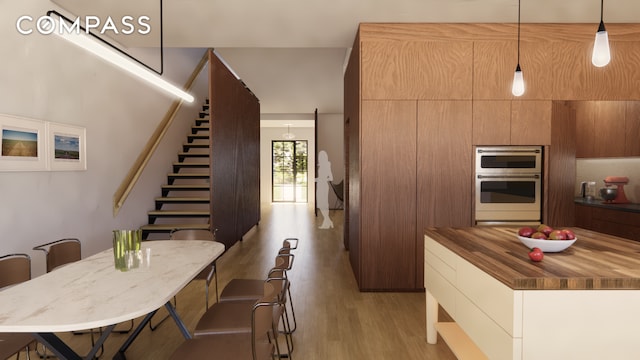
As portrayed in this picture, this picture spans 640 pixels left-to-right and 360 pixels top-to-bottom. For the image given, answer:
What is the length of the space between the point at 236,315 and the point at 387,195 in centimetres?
229

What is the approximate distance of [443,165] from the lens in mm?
4039

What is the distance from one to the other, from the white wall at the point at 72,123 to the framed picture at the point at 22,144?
0.24 feet

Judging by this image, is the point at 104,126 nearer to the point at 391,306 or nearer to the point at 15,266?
the point at 15,266

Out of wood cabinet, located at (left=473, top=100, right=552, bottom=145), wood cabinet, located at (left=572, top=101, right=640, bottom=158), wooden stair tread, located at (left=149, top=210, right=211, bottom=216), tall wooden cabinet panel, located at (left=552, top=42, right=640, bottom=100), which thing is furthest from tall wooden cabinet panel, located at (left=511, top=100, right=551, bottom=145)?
wooden stair tread, located at (left=149, top=210, right=211, bottom=216)

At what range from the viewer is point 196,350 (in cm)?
183

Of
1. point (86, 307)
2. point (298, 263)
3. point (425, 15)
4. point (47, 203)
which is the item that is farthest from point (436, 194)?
point (47, 203)

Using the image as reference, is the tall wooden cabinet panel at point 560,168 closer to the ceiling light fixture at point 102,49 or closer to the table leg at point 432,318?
the table leg at point 432,318

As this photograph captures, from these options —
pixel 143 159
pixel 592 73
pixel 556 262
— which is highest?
pixel 592 73

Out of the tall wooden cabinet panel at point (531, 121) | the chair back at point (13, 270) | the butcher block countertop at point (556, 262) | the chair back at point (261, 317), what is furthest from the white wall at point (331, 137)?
the chair back at point (261, 317)

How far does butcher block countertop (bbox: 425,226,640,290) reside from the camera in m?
1.55

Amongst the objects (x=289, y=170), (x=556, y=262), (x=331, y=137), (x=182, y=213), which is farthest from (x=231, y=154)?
(x=289, y=170)

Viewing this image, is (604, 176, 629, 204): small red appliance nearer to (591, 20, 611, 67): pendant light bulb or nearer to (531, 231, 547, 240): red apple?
(591, 20, 611, 67): pendant light bulb

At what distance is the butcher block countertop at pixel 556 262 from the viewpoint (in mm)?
1549

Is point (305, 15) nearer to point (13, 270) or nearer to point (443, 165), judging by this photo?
point (443, 165)
